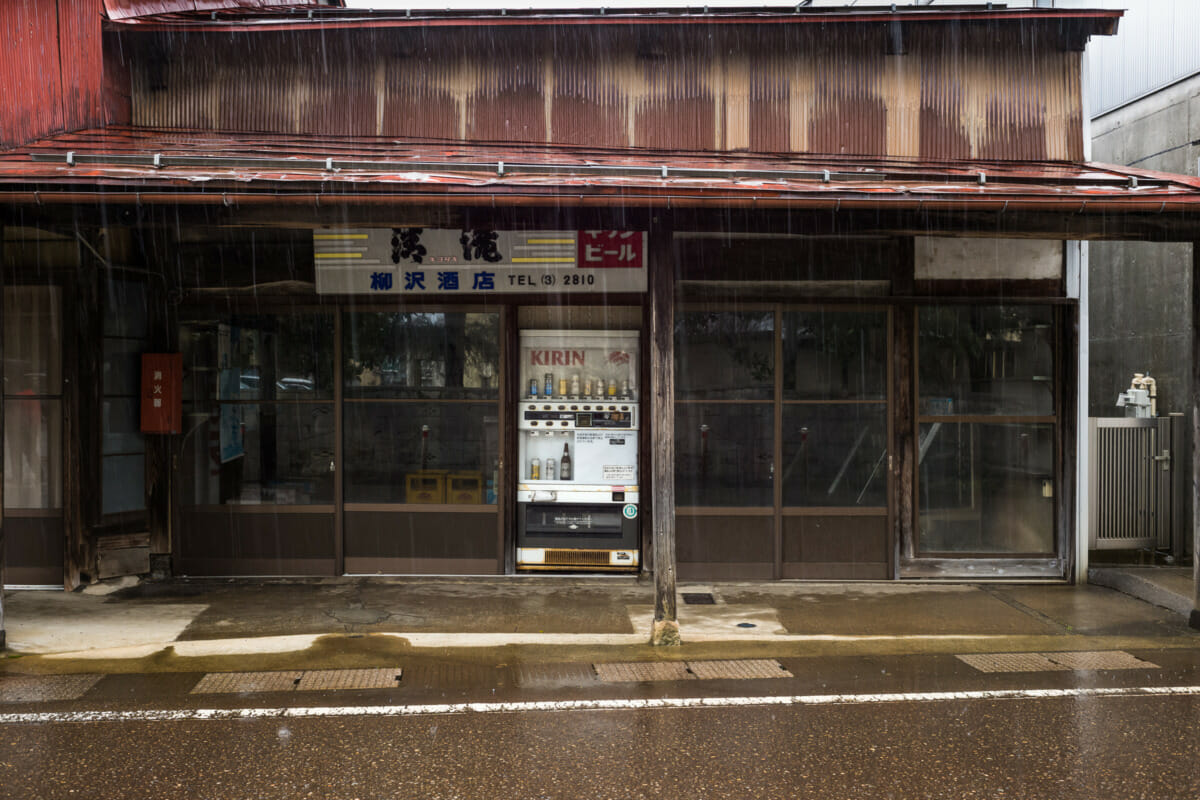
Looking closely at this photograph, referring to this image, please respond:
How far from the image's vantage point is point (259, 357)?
366 inches

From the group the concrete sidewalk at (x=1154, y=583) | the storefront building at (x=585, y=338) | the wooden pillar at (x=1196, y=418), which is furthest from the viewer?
the storefront building at (x=585, y=338)

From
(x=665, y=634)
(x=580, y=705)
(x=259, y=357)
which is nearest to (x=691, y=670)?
(x=665, y=634)

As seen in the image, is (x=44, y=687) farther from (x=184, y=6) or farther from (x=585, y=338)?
(x=184, y=6)

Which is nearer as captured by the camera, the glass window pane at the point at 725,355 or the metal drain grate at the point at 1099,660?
the metal drain grate at the point at 1099,660

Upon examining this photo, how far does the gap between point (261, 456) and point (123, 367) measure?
158 centimetres

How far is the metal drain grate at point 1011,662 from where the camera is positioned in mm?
6480

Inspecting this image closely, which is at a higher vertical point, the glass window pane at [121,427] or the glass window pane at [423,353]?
the glass window pane at [423,353]

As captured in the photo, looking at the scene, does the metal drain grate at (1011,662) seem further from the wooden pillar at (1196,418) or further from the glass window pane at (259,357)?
the glass window pane at (259,357)

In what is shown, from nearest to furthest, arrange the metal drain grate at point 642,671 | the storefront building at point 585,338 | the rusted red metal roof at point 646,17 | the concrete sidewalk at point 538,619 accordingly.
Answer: the metal drain grate at point 642,671
the concrete sidewalk at point 538,619
the rusted red metal roof at point 646,17
the storefront building at point 585,338

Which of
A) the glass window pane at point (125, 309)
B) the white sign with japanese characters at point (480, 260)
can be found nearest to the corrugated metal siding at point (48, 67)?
the glass window pane at point (125, 309)

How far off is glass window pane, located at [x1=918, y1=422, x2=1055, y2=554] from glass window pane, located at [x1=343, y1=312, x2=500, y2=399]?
4.54 meters

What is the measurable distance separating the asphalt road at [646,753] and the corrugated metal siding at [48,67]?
245 inches

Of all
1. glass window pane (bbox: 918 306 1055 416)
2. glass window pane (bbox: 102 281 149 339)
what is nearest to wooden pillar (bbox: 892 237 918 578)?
glass window pane (bbox: 918 306 1055 416)

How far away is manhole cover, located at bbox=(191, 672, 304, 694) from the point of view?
19.6ft
